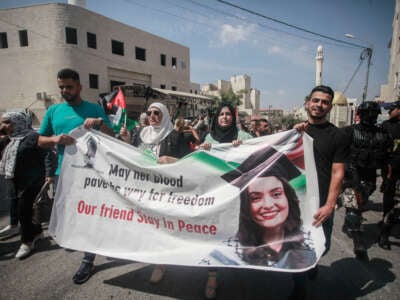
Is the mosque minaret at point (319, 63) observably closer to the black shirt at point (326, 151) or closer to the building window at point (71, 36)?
the building window at point (71, 36)

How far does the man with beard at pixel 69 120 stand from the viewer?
7.91ft

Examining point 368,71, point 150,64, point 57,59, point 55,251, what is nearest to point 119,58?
point 150,64

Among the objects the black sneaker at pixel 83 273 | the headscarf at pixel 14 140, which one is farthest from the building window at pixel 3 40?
the black sneaker at pixel 83 273

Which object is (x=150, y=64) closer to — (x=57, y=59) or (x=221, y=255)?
(x=57, y=59)

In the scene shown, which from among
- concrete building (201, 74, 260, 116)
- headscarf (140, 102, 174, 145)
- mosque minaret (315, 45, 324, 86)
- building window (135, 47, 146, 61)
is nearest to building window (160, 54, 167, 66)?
building window (135, 47, 146, 61)

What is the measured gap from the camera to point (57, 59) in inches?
785

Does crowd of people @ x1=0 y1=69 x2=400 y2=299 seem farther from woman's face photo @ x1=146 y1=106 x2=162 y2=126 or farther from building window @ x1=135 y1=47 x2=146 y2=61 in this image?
building window @ x1=135 y1=47 x2=146 y2=61

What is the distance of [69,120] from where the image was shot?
2521 mm

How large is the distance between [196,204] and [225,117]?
102cm

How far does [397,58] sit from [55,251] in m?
23.9

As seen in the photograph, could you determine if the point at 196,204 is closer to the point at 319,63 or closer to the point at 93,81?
the point at 93,81

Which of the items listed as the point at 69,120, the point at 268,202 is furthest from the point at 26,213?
the point at 268,202

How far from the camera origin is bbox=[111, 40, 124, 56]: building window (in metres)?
23.8

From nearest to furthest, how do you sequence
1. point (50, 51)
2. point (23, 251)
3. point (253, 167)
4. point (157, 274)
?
1. point (253, 167)
2. point (157, 274)
3. point (23, 251)
4. point (50, 51)
